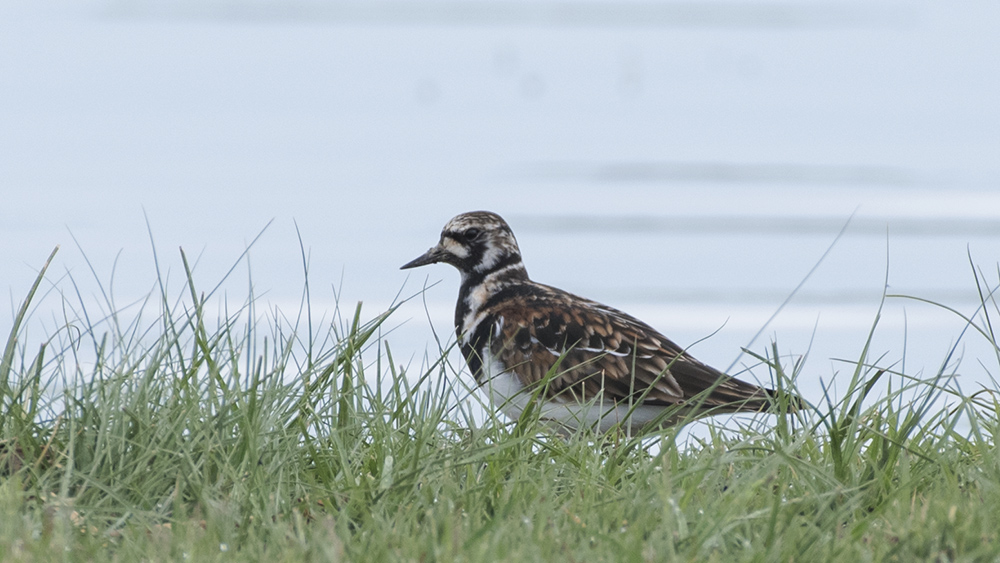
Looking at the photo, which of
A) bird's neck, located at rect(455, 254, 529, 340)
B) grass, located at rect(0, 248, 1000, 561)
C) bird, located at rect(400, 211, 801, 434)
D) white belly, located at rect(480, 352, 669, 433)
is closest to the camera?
grass, located at rect(0, 248, 1000, 561)


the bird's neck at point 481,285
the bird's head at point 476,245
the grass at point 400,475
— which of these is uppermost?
the bird's head at point 476,245

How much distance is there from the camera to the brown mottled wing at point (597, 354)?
5.98m

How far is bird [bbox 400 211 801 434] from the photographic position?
5883 mm

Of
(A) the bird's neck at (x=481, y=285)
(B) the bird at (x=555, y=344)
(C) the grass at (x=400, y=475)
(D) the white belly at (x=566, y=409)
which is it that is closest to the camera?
(C) the grass at (x=400, y=475)

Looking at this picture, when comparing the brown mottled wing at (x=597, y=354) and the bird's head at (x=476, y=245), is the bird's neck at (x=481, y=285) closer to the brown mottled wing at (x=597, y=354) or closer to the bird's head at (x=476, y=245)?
the bird's head at (x=476, y=245)

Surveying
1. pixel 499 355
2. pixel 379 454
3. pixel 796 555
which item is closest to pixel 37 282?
pixel 379 454

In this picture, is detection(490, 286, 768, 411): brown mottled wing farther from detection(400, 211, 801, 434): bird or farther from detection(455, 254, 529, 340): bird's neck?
detection(455, 254, 529, 340): bird's neck

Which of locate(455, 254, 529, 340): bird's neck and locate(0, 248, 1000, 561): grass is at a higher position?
locate(455, 254, 529, 340): bird's neck

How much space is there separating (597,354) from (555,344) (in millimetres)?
242

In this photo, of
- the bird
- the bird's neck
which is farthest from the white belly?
the bird's neck

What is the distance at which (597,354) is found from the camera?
6.12 m

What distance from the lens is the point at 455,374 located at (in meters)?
4.59

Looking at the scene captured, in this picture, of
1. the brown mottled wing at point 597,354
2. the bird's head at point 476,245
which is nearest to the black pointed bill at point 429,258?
the bird's head at point 476,245

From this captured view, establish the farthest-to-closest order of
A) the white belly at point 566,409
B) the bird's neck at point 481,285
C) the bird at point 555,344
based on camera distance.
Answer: the bird's neck at point 481,285
the bird at point 555,344
the white belly at point 566,409
